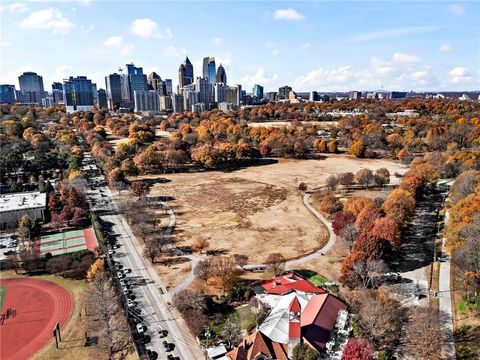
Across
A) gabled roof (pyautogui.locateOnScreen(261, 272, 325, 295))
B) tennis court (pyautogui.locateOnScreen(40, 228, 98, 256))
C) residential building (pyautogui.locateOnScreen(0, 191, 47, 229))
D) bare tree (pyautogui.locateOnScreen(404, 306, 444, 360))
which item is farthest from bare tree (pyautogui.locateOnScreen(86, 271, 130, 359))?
residential building (pyautogui.locateOnScreen(0, 191, 47, 229))

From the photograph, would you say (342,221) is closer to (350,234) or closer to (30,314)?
(350,234)

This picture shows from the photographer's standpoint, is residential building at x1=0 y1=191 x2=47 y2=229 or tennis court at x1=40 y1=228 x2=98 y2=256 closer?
tennis court at x1=40 y1=228 x2=98 y2=256

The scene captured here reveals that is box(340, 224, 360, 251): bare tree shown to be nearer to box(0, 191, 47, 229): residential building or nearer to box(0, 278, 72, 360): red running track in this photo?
box(0, 278, 72, 360): red running track

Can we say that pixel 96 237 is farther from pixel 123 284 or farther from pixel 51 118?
pixel 51 118

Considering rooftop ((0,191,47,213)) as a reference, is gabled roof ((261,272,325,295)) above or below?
below

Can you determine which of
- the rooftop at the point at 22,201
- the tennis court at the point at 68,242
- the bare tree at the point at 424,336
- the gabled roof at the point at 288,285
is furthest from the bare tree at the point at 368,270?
the rooftop at the point at 22,201

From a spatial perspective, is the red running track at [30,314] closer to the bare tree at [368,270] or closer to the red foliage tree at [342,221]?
the bare tree at [368,270]

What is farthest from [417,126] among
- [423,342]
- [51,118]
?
[51,118]
